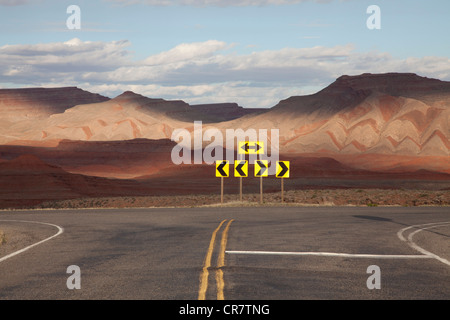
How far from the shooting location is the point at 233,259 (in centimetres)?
1126

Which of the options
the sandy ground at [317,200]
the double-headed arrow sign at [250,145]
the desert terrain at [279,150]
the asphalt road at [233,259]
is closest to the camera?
the asphalt road at [233,259]

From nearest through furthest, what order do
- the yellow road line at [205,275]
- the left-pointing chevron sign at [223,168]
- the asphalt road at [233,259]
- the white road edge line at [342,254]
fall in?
the yellow road line at [205,275]
the asphalt road at [233,259]
the white road edge line at [342,254]
the left-pointing chevron sign at [223,168]

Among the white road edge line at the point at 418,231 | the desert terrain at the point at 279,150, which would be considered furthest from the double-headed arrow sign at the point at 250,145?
the white road edge line at the point at 418,231

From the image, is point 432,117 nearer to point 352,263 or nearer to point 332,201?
point 332,201

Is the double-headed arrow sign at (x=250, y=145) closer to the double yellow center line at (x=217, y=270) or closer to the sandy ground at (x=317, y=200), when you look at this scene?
the sandy ground at (x=317, y=200)

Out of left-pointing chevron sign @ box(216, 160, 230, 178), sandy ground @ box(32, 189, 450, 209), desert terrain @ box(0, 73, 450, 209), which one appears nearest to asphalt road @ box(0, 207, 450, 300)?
left-pointing chevron sign @ box(216, 160, 230, 178)

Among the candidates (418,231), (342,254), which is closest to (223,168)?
(418,231)

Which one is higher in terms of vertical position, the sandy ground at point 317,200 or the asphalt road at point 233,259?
the asphalt road at point 233,259

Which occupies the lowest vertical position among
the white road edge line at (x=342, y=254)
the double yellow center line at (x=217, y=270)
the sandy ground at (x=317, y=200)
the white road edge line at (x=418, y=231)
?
the sandy ground at (x=317, y=200)

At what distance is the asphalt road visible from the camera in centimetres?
838

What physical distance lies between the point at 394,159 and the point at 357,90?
39.4m

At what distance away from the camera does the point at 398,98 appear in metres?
124

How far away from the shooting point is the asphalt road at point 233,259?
330 inches

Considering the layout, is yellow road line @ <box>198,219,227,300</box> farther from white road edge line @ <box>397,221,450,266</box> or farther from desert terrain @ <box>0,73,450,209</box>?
desert terrain @ <box>0,73,450,209</box>
